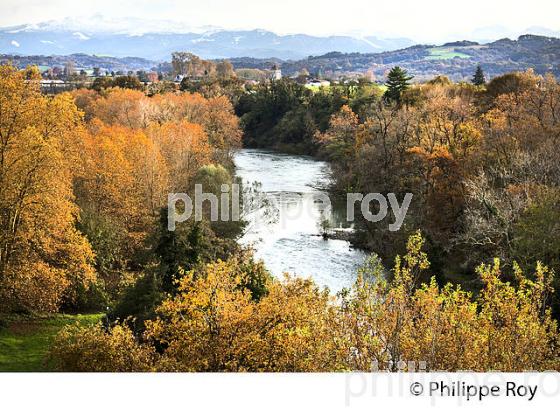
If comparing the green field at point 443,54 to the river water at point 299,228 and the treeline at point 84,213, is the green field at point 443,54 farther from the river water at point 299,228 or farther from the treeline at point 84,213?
the treeline at point 84,213

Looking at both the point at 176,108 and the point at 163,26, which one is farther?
the point at 176,108

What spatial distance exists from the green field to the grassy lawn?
34.2 m

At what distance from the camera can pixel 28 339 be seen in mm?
13672

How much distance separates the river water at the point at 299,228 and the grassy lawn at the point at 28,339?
6734 mm

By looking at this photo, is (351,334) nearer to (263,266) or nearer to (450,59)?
(263,266)

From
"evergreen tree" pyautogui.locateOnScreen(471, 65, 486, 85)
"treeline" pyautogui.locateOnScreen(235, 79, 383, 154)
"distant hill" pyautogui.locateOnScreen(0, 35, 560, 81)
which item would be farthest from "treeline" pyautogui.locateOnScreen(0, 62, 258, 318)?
"treeline" pyautogui.locateOnScreen(235, 79, 383, 154)

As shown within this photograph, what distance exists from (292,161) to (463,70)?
45.2 feet

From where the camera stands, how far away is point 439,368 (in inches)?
313

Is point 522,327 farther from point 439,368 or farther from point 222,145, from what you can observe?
point 222,145

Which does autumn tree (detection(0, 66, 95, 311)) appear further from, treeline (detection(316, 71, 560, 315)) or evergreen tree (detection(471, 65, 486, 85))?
evergreen tree (detection(471, 65, 486, 85))

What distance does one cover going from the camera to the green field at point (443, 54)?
44.3 meters

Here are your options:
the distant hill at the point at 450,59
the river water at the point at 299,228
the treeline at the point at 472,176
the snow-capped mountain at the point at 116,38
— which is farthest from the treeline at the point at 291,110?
the snow-capped mountain at the point at 116,38

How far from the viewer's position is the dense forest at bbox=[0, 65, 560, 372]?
8211 mm
